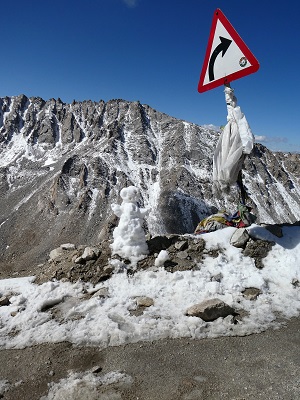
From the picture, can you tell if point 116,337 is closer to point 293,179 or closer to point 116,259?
point 116,259

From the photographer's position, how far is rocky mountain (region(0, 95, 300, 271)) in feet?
367

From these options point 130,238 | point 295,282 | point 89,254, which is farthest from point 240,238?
point 89,254

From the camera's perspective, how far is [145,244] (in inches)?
353

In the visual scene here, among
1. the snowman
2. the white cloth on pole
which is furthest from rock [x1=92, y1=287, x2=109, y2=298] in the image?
the white cloth on pole

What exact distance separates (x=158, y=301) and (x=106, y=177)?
13100 centimetres

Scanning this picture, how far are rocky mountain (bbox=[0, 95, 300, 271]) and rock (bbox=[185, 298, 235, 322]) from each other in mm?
86279

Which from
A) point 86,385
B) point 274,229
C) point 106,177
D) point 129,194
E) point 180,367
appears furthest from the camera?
point 106,177

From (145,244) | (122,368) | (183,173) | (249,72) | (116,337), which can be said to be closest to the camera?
(122,368)

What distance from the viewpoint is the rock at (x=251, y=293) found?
732 centimetres

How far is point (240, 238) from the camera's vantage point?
353 inches

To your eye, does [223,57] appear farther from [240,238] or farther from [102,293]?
[102,293]

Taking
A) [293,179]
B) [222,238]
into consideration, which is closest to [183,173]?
[293,179]

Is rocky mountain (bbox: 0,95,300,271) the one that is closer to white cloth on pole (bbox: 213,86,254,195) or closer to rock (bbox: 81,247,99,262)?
rock (bbox: 81,247,99,262)

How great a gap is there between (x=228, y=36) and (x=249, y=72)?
3.56 feet
